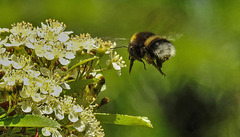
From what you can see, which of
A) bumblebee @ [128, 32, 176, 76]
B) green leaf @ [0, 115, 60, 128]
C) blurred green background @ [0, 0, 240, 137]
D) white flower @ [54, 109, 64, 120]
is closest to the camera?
green leaf @ [0, 115, 60, 128]

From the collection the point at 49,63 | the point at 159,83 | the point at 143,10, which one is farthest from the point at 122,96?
the point at 49,63

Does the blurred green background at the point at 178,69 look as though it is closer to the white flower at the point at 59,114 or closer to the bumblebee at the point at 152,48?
the bumblebee at the point at 152,48

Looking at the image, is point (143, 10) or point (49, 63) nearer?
point (49, 63)

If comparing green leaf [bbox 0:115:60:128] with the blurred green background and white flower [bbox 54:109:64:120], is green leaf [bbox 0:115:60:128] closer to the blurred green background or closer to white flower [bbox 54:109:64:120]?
white flower [bbox 54:109:64:120]

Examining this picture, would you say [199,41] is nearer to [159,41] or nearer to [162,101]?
[162,101]

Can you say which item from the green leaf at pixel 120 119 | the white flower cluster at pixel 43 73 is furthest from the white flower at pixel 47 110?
the green leaf at pixel 120 119

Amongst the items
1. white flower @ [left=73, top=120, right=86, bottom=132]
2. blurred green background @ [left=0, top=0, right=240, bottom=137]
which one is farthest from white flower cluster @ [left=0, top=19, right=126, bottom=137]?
blurred green background @ [left=0, top=0, right=240, bottom=137]
